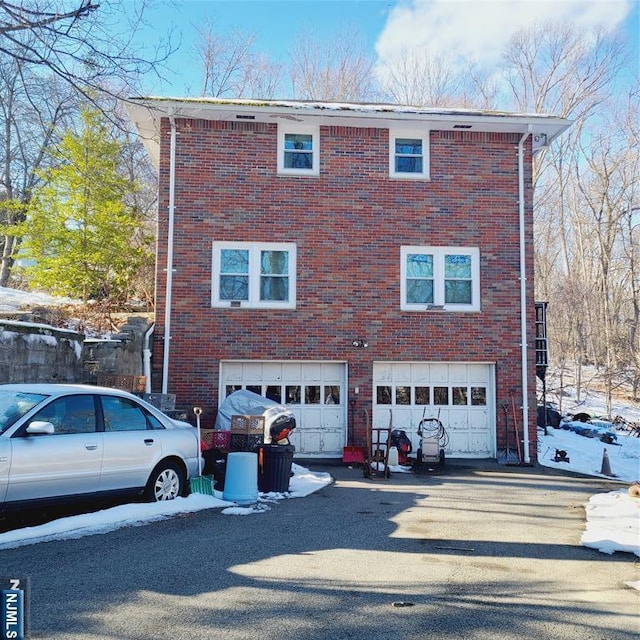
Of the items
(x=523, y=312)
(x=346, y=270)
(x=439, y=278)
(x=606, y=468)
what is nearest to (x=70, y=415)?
(x=346, y=270)

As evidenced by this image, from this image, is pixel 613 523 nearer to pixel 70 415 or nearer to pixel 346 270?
pixel 70 415

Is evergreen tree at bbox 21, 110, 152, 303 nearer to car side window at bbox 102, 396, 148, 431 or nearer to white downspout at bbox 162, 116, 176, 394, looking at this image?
white downspout at bbox 162, 116, 176, 394

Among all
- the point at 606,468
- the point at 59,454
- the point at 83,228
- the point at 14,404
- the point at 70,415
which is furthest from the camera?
the point at 83,228

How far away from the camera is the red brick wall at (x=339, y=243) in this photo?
15.0 metres

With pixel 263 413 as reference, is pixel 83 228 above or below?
above

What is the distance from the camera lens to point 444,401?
51.2 feet

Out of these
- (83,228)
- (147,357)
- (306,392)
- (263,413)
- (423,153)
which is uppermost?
(423,153)

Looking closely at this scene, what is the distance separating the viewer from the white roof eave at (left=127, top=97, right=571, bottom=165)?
1502 cm

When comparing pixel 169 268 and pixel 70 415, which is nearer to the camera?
pixel 70 415

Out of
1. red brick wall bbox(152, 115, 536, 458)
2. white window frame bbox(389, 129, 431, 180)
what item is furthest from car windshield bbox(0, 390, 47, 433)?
white window frame bbox(389, 129, 431, 180)

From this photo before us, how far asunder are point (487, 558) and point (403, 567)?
1.06 meters

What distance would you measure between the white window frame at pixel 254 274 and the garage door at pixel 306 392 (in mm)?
1302

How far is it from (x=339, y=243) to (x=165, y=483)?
814 cm

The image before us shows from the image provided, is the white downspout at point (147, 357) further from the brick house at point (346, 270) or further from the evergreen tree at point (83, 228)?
the evergreen tree at point (83, 228)
